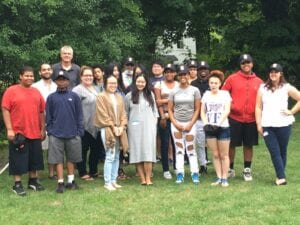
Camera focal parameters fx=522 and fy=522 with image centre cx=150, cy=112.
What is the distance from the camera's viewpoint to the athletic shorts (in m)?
7.79

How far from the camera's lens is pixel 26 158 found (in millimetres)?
7785

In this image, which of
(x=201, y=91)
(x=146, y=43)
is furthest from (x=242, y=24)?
(x=201, y=91)

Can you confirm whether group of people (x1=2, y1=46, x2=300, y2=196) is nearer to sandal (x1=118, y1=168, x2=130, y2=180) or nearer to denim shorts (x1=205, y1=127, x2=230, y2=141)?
denim shorts (x1=205, y1=127, x2=230, y2=141)

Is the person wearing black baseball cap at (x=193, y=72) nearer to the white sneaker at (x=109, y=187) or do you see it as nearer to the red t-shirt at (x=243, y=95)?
the red t-shirt at (x=243, y=95)

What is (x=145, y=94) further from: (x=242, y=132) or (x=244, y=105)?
(x=242, y=132)

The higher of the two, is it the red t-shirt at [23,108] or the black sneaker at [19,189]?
the red t-shirt at [23,108]

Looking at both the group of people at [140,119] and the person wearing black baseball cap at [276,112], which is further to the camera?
the person wearing black baseball cap at [276,112]

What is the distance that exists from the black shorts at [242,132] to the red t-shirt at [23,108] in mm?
3104

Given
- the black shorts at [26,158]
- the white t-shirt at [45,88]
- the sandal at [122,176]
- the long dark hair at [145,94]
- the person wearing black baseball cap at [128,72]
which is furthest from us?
the person wearing black baseball cap at [128,72]

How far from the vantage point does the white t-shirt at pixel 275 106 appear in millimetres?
7969

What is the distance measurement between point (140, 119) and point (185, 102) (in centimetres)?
76

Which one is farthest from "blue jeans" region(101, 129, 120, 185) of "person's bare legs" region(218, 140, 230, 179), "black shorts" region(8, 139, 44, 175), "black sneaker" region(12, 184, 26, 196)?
"person's bare legs" region(218, 140, 230, 179)

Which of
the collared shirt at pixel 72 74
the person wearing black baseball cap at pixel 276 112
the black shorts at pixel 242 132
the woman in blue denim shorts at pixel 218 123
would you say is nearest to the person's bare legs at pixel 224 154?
the woman in blue denim shorts at pixel 218 123

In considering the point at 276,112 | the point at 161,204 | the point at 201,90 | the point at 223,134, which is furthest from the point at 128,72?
the point at 161,204
